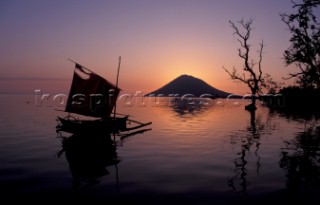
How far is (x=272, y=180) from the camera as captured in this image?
13000 mm

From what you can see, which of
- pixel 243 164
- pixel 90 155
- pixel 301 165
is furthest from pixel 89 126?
pixel 301 165

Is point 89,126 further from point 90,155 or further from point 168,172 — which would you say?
point 168,172

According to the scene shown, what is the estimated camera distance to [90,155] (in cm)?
1936

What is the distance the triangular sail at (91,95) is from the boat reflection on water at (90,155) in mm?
3216

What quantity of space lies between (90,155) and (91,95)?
1282 centimetres

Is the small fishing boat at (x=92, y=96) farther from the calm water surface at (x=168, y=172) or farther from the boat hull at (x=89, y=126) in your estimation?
the calm water surface at (x=168, y=172)

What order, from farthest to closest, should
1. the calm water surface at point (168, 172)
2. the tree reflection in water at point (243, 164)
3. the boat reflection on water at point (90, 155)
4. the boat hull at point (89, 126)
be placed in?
1. the boat hull at point (89, 126)
2. the boat reflection on water at point (90, 155)
3. the tree reflection in water at point (243, 164)
4. the calm water surface at point (168, 172)

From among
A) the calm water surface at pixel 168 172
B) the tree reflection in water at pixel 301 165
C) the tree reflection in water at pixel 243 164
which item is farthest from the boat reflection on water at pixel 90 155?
the tree reflection in water at pixel 301 165

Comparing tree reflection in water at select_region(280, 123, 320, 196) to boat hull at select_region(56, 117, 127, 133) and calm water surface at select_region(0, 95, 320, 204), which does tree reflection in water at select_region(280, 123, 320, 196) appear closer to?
calm water surface at select_region(0, 95, 320, 204)

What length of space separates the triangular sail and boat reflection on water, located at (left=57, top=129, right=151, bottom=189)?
3216mm

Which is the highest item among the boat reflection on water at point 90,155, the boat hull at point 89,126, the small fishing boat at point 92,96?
the small fishing boat at point 92,96

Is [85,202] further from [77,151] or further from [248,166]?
[77,151]

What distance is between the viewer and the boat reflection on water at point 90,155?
542 inches

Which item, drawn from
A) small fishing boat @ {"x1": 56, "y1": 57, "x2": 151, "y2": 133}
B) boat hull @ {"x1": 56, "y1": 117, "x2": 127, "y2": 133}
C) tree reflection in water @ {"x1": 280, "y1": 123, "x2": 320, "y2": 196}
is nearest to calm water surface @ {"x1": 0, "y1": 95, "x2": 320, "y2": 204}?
tree reflection in water @ {"x1": 280, "y1": 123, "x2": 320, "y2": 196}
